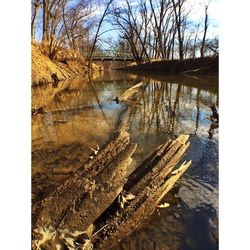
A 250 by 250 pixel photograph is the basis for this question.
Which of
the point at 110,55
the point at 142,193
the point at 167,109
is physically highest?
the point at 110,55

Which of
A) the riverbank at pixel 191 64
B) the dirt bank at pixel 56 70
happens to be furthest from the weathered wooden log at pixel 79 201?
the dirt bank at pixel 56 70

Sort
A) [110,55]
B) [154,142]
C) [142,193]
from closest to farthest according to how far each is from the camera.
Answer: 1. [142,193]
2. [110,55]
3. [154,142]

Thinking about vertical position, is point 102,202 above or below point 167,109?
below

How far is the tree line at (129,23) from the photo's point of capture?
6.43 feet

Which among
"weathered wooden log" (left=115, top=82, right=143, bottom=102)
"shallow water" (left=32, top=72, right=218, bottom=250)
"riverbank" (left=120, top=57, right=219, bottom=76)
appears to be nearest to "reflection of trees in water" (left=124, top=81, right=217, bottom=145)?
"shallow water" (left=32, top=72, right=218, bottom=250)

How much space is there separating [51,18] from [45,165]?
117 centimetres

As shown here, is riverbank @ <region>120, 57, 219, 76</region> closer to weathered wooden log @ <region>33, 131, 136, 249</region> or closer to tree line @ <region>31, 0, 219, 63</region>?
tree line @ <region>31, 0, 219, 63</region>

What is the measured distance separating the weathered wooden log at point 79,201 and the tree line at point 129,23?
994 mm

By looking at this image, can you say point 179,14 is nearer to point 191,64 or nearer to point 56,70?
point 191,64

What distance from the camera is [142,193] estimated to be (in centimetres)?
166

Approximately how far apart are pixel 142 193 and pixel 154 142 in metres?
1.39

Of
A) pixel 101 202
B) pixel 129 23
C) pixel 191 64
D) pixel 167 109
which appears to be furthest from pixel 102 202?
pixel 191 64

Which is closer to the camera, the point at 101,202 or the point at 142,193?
the point at 101,202
